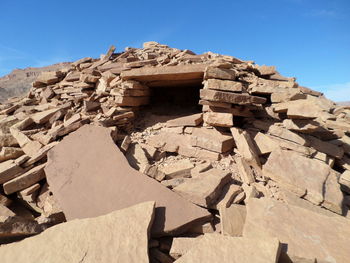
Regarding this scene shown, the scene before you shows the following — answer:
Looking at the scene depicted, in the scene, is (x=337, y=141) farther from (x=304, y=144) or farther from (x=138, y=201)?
(x=138, y=201)

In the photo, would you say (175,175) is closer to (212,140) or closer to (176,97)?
(212,140)

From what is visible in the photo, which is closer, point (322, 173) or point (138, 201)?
point (138, 201)

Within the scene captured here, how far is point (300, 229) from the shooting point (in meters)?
2.32

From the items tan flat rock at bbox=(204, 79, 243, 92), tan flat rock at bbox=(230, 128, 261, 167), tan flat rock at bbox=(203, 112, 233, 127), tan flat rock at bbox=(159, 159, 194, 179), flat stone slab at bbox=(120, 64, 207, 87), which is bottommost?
tan flat rock at bbox=(159, 159, 194, 179)

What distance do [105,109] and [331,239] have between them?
15.1ft

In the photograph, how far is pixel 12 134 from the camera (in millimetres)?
4352

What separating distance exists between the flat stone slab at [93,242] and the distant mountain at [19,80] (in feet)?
59.0

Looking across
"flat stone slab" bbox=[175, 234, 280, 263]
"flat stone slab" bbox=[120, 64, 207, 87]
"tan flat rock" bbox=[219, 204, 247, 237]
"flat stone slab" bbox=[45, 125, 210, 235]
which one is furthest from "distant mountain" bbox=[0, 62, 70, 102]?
"flat stone slab" bbox=[175, 234, 280, 263]

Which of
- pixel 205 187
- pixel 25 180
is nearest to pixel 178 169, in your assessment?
pixel 205 187

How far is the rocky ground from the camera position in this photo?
6.82 feet

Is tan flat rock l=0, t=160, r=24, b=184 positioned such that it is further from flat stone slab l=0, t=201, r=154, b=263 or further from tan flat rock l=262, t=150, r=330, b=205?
tan flat rock l=262, t=150, r=330, b=205

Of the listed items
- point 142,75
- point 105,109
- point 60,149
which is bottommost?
point 60,149

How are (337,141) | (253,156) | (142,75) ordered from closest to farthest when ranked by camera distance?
(253,156), (337,141), (142,75)

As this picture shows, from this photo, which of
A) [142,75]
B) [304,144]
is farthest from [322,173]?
[142,75]
